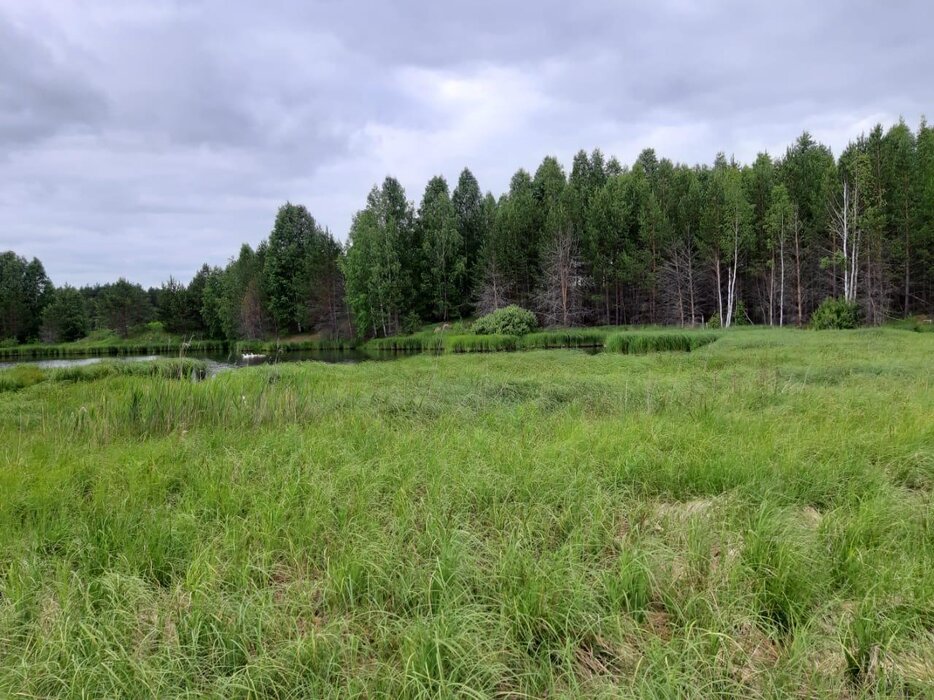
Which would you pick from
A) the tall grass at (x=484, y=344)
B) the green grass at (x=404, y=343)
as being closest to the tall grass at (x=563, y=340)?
the tall grass at (x=484, y=344)

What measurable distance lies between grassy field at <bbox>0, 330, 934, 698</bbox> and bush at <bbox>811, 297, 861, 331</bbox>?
29433 millimetres

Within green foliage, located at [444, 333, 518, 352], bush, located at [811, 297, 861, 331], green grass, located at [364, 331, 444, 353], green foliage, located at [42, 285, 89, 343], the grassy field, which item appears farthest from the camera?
green foliage, located at [42, 285, 89, 343]

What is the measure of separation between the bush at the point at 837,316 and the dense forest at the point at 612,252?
3632 millimetres

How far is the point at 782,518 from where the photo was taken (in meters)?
3.32

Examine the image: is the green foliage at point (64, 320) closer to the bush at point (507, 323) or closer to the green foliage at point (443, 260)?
the green foliage at point (443, 260)

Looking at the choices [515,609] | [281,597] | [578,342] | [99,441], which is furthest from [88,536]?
[578,342]

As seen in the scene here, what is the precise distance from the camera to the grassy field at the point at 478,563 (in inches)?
85.5

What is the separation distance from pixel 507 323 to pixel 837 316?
2154cm

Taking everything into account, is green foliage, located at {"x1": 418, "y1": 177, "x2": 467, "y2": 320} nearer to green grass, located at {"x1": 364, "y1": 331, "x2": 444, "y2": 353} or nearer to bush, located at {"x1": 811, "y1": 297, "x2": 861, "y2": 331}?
green grass, located at {"x1": 364, "y1": 331, "x2": 444, "y2": 353}

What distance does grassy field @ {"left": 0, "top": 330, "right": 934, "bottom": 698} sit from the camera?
2172mm

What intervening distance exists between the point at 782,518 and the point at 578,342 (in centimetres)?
3287

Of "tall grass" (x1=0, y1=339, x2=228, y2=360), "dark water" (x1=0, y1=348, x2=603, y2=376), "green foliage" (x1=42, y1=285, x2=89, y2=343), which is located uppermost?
"green foliage" (x1=42, y1=285, x2=89, y2=343)

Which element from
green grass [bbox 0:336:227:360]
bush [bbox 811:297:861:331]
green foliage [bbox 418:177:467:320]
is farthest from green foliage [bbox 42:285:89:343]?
bush [bbox 811:297:861:331]

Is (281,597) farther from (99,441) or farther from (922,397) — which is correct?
(922,397)
